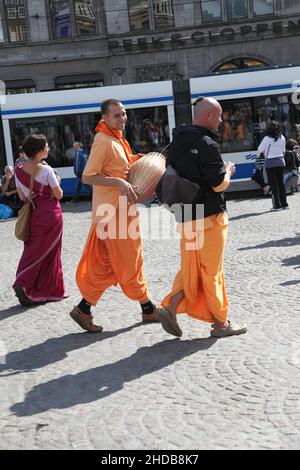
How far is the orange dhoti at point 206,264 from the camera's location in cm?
525

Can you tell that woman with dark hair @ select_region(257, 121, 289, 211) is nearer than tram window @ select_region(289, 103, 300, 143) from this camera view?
Yes

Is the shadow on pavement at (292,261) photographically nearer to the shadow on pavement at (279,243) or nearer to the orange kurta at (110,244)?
the shadow on pavement at (279,243)

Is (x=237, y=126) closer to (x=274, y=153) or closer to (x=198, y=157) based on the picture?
(x=274, y=153)

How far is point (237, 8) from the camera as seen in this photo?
103 feet

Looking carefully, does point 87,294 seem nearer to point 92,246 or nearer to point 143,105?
point 92,246

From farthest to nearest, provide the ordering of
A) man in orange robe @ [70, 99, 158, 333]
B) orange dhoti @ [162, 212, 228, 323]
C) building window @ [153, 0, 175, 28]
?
building window @ [153, 0, 175, 28]
man in orange robe @ [70, 99, 158, 333]
orange dhoti @ [162, 212, 228, 323]

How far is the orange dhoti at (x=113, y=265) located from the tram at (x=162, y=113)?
42.4 ft

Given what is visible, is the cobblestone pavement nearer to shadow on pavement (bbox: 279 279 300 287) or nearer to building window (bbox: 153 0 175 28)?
shadow on pavement (bbox: 279 279 300 287)

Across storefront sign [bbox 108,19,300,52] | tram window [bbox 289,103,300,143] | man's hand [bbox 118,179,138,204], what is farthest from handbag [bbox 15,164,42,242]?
storefront sign [bbox 108,19,300,52]

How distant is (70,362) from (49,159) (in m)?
16.0

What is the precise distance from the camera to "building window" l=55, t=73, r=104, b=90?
32031 millimetres

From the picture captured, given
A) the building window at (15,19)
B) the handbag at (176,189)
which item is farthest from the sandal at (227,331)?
the building window at (15,19)

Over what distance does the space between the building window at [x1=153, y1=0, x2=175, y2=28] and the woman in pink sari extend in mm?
25976
